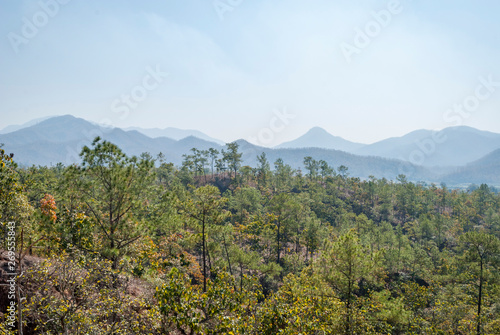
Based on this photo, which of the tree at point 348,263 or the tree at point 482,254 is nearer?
the tree at point 348,263

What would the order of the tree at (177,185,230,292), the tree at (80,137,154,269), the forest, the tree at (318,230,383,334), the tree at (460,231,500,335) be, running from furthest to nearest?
the tree at (460,231,500,335) < the tree at (177,185,230,292) < the tree at (318,230,383,334) < the tree at (80,137,154,269) < the forest

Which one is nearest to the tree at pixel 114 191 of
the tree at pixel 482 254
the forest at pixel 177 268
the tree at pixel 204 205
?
the forest at pixel 177 268

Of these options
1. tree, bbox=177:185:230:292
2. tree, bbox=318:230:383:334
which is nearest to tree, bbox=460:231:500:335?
tree, bbox=318:230:383:334

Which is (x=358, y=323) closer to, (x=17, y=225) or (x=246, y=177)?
(x=17, y=225)

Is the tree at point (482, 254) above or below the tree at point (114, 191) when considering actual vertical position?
below

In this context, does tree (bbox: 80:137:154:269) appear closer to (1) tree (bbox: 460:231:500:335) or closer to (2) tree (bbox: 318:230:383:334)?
(2) tree (bbox: 318:230:383:334)

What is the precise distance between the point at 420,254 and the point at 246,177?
192 ft

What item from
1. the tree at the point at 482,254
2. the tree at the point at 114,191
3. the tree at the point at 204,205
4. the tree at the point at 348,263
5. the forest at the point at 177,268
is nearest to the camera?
the forest at the point at 177,268

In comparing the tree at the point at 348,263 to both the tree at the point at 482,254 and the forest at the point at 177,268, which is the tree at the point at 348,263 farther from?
the tree at the point at 482,254

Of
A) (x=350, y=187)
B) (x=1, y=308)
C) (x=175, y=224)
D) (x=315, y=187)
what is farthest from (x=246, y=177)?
(x=1, y=308)

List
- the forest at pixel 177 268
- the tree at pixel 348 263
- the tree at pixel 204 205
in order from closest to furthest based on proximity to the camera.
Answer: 1. the forest at pixel 177 268
2. the tree at pixel 348 263
3. the tree at pixel 204 205

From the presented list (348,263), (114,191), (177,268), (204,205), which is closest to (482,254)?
(348,263)

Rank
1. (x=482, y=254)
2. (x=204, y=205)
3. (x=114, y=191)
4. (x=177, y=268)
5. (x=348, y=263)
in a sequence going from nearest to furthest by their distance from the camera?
(x=177, y=268)
(x=114, y=191)
(x=348, y=263)
(x=204, y=205)
(x=482, y=254)

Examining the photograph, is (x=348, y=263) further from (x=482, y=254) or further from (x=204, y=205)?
(x=482, y=254)
